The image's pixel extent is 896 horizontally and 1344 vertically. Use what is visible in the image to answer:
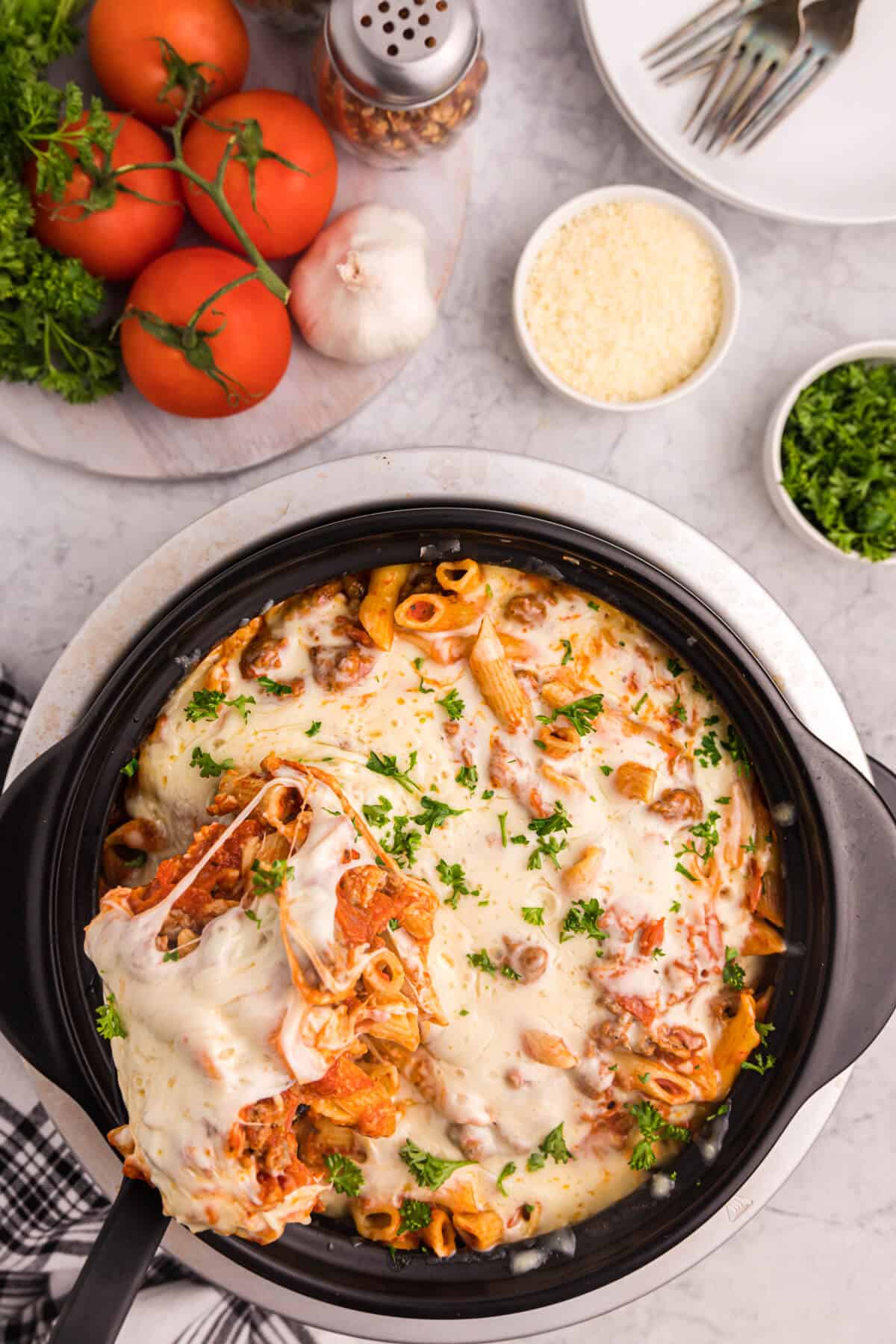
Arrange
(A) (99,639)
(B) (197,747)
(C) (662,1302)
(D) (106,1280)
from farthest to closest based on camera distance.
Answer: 1. (C) (662,1302)
2. (A) (99,639)
3. (B) (197,747)
4. (D) (106,1280)

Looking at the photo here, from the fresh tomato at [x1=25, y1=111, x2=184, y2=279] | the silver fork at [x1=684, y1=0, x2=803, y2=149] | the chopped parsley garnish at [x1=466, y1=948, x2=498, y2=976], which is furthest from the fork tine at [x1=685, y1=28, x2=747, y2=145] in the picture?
the chopped parsley garnish at [x1=466, y1=948, x2=498, y2=976]

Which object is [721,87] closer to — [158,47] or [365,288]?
[365,288]

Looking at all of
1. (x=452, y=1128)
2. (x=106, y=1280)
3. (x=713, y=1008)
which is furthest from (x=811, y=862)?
(x=106, y=1280)

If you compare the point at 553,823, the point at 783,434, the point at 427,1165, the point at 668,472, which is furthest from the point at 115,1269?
the point at 783,434

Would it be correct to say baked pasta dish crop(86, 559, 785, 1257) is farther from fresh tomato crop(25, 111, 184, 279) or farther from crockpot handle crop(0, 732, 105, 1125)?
fresh tomato crop(25, 111, 184, 279)

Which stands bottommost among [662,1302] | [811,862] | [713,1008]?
[662,1302]

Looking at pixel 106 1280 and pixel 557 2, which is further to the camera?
pixel 557 2

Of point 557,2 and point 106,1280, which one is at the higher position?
point 557,2

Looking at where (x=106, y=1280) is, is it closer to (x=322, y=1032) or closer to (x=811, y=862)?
(x=322, y=1032)
